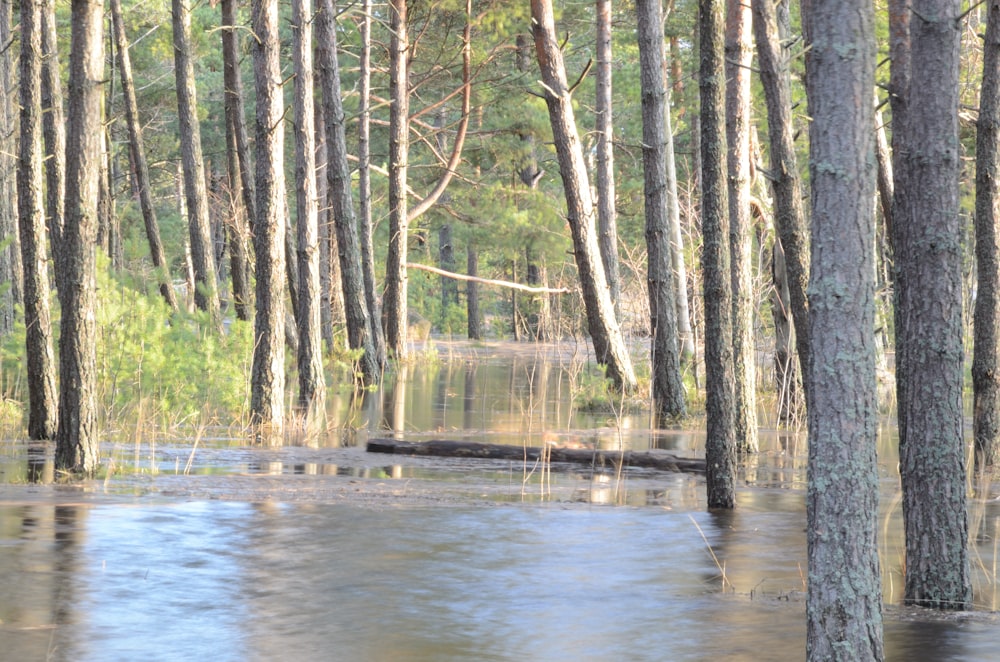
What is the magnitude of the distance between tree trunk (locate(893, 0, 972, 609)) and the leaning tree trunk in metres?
12.0

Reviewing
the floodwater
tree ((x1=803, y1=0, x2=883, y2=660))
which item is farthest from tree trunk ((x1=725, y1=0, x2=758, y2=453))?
tree ((x1=803, y1=0, x2=883, y2=660))

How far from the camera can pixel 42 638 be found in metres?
6.30

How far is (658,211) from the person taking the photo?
58.0 ft

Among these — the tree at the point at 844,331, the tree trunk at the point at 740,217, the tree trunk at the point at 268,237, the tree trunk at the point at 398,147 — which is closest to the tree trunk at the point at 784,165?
the tree trunk at the point at 740,217

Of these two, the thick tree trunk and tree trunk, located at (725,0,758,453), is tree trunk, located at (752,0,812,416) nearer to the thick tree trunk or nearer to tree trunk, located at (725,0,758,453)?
tree trunk, located at (725,0,758,453)

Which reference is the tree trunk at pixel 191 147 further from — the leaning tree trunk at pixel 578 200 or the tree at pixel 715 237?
the tree at pixel 715 237

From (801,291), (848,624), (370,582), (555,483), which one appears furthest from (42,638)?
(801,291)

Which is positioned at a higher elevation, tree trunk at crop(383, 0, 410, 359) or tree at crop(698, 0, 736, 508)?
tree trunk at crop(383, 0, 410, 359)

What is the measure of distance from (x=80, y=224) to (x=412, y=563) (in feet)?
14.8

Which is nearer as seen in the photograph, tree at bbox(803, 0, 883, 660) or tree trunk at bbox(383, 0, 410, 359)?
tree at bbox(803, 0, 883, 660)

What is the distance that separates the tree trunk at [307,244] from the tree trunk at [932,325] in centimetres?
1199

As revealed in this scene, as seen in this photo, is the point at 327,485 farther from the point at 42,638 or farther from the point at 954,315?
the point at 954,315

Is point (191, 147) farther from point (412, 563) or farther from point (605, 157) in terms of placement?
point (412, 563)

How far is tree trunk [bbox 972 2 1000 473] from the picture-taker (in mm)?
12414
